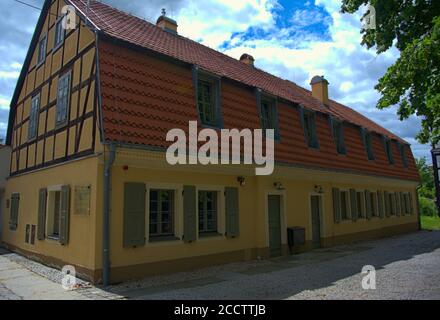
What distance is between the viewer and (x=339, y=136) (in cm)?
1703

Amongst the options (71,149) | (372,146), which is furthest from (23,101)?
(372,146)

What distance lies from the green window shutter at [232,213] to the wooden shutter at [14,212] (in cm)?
834

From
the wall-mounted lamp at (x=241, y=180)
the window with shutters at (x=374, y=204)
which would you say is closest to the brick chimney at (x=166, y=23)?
the wall-mounted lamp at (x=241, y=180)

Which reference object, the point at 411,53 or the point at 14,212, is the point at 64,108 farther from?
the point at 411,53

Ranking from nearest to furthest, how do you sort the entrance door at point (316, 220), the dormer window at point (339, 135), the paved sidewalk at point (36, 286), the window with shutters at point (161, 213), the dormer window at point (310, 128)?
the paved sidewalk at point (36, 286) → the window with shutters at point (161, 213) → the entrance door at point (316, 220) → the dormer window at point (310, 128) → the dormer window at point (339, 135)

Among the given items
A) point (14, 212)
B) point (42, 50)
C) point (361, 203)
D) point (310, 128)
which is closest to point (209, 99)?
point (310, 128)

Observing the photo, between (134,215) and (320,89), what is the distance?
13.9 metres

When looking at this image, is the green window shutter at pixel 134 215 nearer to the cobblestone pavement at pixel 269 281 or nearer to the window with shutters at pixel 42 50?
the cobblestone pavement at pixel 269 281

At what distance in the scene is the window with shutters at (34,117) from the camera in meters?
12.9

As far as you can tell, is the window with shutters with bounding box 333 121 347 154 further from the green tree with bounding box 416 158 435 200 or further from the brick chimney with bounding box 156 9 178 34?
the green tree with bounding box 416 158 435 200

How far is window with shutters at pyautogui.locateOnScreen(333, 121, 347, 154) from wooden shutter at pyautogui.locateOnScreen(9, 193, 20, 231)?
43.1ft
